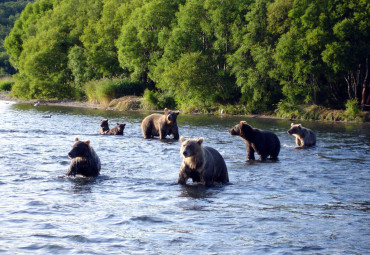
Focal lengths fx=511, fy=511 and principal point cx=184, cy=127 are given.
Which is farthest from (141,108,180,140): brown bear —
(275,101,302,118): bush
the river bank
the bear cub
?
(275,101,302,118): bush

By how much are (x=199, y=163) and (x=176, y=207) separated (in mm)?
1737

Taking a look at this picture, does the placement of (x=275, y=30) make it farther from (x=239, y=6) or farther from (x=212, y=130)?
(x=212, y=130)

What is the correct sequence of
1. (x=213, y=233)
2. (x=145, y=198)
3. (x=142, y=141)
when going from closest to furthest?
1. (x=213, y=233)
2. (x=145, y=198)
3. (x=142, y=141)

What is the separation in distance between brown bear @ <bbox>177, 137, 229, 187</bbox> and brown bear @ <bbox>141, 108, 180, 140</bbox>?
1048 centimetres

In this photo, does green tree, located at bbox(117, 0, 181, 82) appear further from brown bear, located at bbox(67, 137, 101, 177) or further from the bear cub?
brown bear, located at bbox(67, 137, 101, 177)

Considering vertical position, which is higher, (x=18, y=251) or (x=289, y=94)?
(x=289, y=94)

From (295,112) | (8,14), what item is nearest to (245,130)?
(295,112)

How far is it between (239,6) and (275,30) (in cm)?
545

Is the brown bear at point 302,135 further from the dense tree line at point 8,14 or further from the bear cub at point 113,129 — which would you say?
the dense tree line at point 8,14

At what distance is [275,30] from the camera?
44.2 m

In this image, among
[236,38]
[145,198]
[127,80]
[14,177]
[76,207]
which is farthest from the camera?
[127,80]

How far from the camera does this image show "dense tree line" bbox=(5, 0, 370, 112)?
39.7 m

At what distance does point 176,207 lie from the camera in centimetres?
1025

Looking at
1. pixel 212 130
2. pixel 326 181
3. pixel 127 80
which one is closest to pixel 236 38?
pixel 127 80
